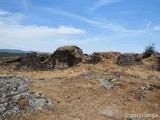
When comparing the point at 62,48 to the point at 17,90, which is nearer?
the point at 17,90

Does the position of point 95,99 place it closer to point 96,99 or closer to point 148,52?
point 96,99

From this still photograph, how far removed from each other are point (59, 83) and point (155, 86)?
8.92 m

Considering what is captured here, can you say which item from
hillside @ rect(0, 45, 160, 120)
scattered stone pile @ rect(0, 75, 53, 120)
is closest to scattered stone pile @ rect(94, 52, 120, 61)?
hillside @ rect(0, 45, 160, 120)

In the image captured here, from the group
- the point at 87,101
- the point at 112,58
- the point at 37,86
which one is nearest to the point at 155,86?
the point at 87,101

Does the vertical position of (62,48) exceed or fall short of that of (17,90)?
it exceeds it

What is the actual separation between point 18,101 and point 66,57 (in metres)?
21.5

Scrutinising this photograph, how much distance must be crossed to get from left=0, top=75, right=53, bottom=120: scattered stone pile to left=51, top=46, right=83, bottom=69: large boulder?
17706 mm

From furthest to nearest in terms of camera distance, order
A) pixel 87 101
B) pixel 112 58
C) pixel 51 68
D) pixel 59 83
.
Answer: pixel 112 58 < pixel 51 68 < pixel 59 83 < pixel 87 101

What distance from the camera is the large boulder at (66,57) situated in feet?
129

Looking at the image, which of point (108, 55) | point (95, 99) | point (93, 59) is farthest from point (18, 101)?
point (108, 55)

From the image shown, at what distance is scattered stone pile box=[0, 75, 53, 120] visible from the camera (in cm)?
1775

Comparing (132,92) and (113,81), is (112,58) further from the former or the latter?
(132,92)

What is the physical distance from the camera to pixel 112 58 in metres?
42.2

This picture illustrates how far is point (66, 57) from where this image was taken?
1567 inches
